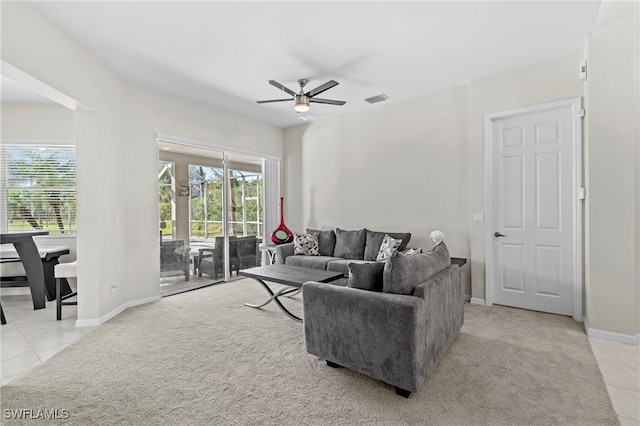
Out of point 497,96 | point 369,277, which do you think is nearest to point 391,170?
point 497,96

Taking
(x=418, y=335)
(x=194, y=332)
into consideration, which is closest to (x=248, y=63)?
(x=194, y=332)

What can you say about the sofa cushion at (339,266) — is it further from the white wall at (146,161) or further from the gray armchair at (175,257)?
the white wall at (146,161)

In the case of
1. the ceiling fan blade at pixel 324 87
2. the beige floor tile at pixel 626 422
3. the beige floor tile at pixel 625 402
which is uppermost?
the ceiling fan blade at pixel 324 87

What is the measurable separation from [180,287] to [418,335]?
400cm

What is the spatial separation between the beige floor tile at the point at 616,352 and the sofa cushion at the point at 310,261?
9.85ft

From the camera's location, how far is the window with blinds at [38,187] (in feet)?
15.7

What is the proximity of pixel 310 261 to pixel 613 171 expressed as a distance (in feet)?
11.8

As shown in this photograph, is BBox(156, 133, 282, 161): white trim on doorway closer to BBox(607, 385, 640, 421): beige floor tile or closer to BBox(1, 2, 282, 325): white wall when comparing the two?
BBox(1, 2, 282, 325): white wall

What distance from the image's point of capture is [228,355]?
268 centimetres

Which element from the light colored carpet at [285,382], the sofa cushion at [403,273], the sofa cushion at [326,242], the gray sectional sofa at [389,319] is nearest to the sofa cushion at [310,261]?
the sofa cushion at [326,242]

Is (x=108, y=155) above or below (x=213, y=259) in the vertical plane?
above

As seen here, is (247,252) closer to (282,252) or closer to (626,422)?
(282,252)

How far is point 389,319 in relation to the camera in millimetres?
2064

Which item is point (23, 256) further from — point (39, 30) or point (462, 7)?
point (462, 7)
